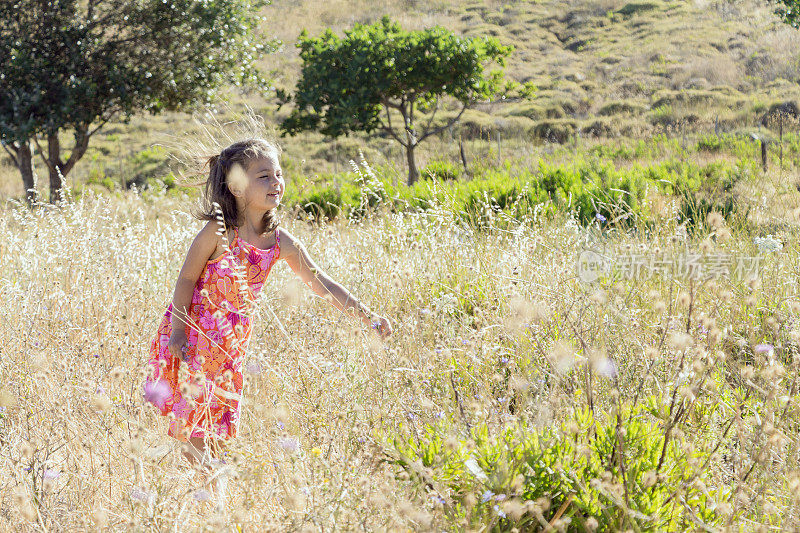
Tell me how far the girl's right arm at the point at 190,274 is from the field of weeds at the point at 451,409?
173mm

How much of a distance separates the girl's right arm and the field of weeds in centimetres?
17

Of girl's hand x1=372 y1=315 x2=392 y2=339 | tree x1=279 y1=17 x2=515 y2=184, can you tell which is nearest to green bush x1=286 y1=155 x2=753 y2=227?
girl's hand x1=372 y1=315 x2=392 y2=339

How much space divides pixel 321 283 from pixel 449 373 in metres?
0.63

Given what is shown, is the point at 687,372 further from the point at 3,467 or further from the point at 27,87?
the point at 27,87

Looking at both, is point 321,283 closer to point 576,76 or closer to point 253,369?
point 253,369

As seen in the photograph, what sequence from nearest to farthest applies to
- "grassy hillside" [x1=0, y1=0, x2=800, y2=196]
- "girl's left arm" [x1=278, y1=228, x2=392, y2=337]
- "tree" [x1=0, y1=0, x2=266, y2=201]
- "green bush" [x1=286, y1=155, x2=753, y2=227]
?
"girl's left arm" [x1=278, y1=228, x2=392, y2=337] < "green bush" [x1=286, y1=155, x2=753, y2=227] < "tree" [x1=0, y1=0, x2=266, y2=201] < "grassy hillside" [x1=0, y1=0, x2=800, y2=196]

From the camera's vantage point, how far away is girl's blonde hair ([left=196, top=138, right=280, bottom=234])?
2.55 meters

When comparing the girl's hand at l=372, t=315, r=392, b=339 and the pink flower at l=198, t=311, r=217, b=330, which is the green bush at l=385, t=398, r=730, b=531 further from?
the pink flower at l=198, t=311, r=217, b=330

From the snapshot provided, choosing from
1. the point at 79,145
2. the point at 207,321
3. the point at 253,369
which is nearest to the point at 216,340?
the point at 207,321

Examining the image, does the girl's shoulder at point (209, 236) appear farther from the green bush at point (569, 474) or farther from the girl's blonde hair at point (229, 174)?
the green bush at point (569, 474)

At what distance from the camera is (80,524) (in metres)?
1.80

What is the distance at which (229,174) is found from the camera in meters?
2.52

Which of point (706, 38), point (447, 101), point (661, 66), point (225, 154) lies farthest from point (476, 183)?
point (706, 38)

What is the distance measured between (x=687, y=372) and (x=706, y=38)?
3496cm
